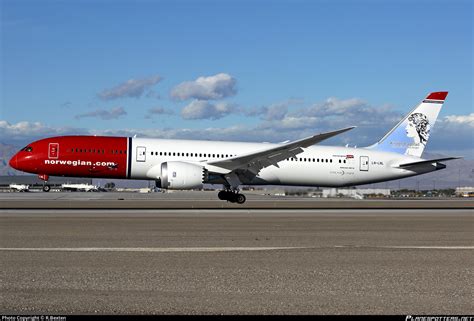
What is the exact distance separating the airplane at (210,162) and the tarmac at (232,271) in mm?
16660

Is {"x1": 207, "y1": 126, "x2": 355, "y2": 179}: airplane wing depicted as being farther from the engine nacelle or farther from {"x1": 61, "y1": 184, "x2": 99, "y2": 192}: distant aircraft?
{"x1": 61, "y1": 184, "x2": 99, "y2": 192}: distant aircraft

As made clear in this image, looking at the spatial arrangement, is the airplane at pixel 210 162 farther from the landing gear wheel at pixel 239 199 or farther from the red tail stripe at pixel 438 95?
the red tail stripe at pixel 438 95

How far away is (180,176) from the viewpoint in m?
35.4

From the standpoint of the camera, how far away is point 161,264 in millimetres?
11664

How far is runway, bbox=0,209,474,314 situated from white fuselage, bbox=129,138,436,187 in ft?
59.0

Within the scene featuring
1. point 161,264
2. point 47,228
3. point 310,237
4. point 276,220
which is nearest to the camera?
point 161,264

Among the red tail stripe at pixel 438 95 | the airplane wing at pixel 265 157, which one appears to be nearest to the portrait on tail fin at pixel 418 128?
the red tail stripe at pixel 438 95

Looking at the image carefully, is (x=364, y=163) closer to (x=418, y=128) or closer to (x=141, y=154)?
(x=418, y=128)

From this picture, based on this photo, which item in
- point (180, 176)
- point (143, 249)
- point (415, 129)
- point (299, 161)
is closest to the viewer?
point (143, 249)

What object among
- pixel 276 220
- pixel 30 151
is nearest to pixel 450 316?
pixel 276 220

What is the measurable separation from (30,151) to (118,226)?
761 inches

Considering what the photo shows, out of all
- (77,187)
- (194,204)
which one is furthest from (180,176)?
(77,187)

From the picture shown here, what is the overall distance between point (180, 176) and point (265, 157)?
525 cm

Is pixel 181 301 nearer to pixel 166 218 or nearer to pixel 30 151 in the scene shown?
pixel 166 218
